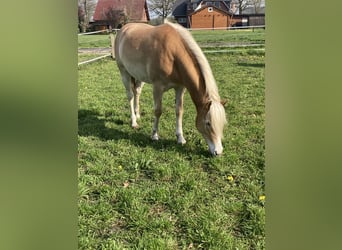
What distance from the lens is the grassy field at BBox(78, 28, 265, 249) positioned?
2.42 metres

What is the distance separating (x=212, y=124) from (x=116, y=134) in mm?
1465

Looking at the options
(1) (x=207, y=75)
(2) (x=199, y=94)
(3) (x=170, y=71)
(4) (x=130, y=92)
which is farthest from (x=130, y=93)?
(1) (x=207, y=75)

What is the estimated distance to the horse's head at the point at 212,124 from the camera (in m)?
3.33

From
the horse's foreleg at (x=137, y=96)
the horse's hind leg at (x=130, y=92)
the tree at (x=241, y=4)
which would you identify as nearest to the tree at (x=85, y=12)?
the tree at (x=241, y=4)

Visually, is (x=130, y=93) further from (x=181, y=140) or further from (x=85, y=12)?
(x=85, y=12)

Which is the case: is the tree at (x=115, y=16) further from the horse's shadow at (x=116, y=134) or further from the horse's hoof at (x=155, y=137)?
the horse's hoof at (x=155, y=137)

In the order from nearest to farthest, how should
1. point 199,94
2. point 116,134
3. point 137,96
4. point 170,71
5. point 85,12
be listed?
point 85,12, point 199,94, point 170,71, point 116,134, point 137,96

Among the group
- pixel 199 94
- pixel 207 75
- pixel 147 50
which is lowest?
pixel 199 94

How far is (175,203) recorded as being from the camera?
282cm

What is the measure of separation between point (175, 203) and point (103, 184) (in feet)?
2.40

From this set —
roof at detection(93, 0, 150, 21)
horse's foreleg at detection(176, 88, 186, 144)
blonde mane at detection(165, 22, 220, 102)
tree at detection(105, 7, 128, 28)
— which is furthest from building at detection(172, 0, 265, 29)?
horse's foreleg at detection(176, 88, 186, 144)

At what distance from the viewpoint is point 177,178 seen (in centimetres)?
317
